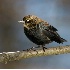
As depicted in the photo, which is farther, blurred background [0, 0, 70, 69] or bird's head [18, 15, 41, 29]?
blurred background [0, 0, 70, 69]

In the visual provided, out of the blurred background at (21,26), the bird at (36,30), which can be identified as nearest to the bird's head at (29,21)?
the bird at (36,30)

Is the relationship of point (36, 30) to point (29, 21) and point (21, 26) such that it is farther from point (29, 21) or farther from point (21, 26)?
point (21, 26)

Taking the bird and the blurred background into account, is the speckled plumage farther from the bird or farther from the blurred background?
the blurred background

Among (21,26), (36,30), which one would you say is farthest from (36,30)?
(21,26)

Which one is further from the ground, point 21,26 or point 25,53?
point 21,26

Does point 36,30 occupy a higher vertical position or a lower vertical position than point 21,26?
lower

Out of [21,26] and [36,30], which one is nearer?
[36,30]

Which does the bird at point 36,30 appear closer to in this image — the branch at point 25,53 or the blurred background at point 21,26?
the branch at point 25,53

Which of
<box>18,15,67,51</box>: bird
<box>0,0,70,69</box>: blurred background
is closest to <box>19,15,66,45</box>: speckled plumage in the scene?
<box>18,15,67,51</box>: bird
